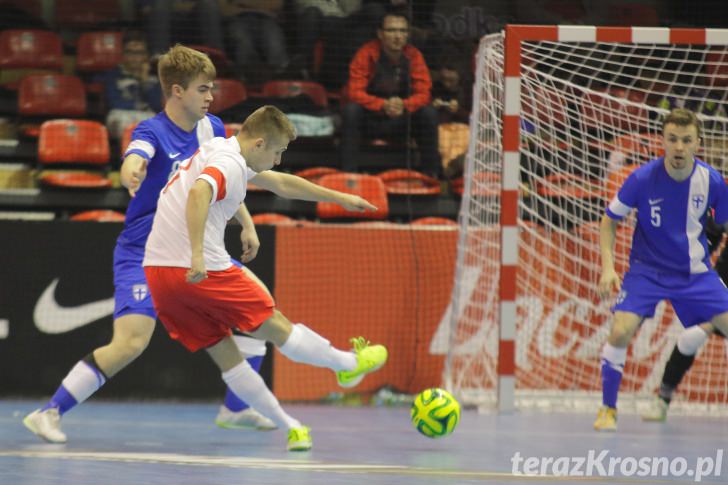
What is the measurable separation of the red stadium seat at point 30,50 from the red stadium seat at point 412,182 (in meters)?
3.25

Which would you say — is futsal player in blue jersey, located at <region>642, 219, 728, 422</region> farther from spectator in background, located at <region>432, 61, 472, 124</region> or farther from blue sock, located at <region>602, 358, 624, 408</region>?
spectator in background, located at <region>432, 61, 472, 124</region>

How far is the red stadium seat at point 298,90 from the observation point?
10.1 m

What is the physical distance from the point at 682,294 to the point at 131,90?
5.24m

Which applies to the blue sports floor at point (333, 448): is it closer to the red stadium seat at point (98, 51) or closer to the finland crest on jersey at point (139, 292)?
the finland crest on jersey at point (139, 292)

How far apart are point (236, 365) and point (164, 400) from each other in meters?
2.66

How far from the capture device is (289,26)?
10.5 m

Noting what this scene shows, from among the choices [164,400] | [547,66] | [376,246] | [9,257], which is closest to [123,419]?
[164,400]

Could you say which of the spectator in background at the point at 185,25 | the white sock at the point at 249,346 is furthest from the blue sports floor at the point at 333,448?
the spectator in background at the point at 185,25

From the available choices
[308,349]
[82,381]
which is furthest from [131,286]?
[308,349]

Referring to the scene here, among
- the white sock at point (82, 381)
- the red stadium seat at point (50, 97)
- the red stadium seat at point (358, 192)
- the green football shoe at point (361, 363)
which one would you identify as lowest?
the white sock at point (82, 381)

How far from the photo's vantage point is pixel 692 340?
7.33m

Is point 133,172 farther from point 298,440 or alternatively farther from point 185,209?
point 298,440

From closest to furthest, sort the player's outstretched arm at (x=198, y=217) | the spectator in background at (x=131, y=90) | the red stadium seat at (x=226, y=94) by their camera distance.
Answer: the player's outstretched arm at (x=198, y=217) < the red stadium seat at (x=226, y=94) < the spectator in background at (x=131, y=90)

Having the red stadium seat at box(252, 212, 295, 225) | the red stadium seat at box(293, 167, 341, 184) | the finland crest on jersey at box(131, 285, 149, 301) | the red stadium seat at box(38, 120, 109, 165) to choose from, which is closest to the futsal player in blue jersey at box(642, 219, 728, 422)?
the red stadium seat at box(252, 212, 295, 225)
